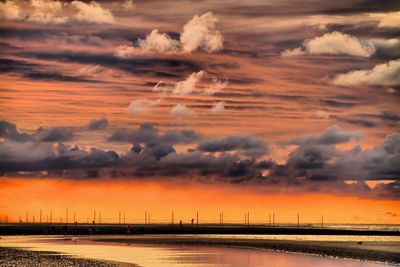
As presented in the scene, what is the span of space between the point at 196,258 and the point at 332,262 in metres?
15.1

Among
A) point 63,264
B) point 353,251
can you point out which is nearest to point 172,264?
point 63,264

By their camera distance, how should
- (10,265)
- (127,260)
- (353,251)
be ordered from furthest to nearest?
(353,251), (127,260), (10,265)

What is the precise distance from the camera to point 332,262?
79.4 m

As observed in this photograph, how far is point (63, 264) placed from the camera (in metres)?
70.2

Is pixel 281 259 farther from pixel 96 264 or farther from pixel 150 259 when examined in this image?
pixel 96 264

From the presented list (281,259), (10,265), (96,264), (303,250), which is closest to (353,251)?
(303,250)

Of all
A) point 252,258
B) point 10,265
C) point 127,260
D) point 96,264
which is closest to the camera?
Answer: point 10,265

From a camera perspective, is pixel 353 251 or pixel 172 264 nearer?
pixel 172 264

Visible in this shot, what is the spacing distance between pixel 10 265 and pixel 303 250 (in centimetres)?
4886

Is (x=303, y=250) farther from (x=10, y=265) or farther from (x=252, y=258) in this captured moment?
(x=10, y=265)

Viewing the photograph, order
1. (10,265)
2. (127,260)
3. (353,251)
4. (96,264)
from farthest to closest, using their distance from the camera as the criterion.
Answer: (353,251), (127,260), (96,264), (10,265)

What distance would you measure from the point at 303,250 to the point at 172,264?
1404 inches

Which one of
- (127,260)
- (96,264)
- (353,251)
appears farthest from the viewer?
(353,251)

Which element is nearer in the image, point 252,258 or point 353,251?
point 252,258
